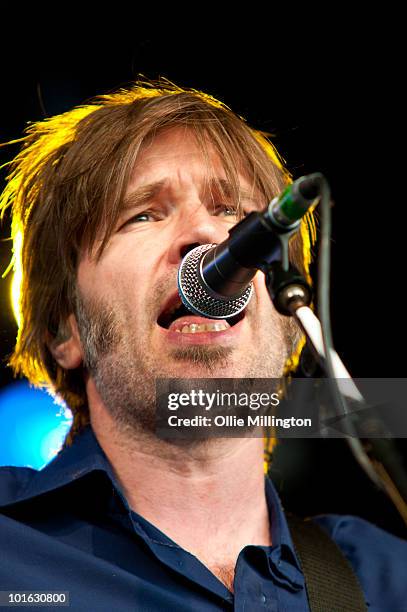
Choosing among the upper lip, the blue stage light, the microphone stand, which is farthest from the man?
the microphone stand

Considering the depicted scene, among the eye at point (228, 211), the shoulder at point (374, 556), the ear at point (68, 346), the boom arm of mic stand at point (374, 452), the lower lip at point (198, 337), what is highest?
the boom arm of mic stand at point (374, 452)

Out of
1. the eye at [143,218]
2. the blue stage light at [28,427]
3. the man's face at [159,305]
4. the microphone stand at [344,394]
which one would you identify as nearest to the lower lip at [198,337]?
the man's face at [159,305]

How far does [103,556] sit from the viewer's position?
1473 millimetres

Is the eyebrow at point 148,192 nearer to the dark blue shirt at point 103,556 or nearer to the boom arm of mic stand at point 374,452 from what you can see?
the dark blue shirt at point 103,556

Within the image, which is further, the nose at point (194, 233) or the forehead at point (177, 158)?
the forehead at point (177, 158)

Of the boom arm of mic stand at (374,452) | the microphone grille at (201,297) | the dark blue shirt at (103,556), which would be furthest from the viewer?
the dark blue shirt at (103,556)

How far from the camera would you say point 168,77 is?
2.14 metres

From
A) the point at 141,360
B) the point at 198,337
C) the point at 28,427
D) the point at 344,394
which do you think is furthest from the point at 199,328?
the point at 28,427

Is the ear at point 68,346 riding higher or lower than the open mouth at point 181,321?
lower

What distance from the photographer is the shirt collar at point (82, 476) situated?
5.06ft

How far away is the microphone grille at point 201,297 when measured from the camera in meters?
1.10

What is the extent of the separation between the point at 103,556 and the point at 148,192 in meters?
0.86

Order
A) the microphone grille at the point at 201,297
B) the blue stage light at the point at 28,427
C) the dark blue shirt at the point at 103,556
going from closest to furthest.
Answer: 1. the microphone grille at the point at 201,297
2. the dark blue shirt at the point at 103,556
3. the blue stage light at the point at 28,427

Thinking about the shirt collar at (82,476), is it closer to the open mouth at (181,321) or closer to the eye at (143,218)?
the open mouth at (181,321)
